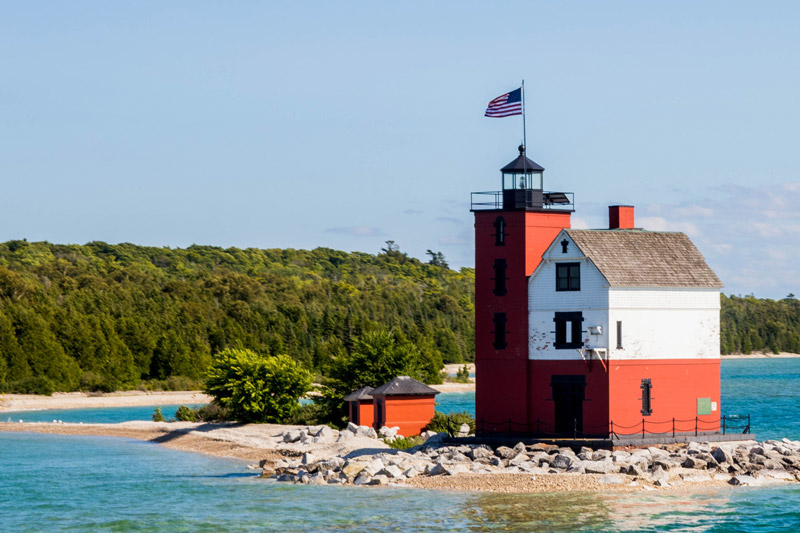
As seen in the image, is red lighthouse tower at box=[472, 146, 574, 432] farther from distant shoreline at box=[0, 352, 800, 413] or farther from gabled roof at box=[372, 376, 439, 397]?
distant shoreline at box=[0, 352, 800, 413]

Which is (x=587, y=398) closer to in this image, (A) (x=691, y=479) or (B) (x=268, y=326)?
(A) (x=691, y=479)

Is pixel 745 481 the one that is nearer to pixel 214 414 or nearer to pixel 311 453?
pixel 311 453

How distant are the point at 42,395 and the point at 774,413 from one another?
188 feet

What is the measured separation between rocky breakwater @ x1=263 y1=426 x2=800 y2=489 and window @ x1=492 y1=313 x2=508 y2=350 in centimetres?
380

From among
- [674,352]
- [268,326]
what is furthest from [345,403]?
[268,326]

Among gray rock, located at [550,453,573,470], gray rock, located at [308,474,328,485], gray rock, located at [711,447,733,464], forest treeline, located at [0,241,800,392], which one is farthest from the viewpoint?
forest treeline, located at [0,241,800,392]

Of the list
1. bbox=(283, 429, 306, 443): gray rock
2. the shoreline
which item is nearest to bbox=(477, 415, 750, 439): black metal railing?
the shoreline

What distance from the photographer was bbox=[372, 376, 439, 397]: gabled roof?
171 ft

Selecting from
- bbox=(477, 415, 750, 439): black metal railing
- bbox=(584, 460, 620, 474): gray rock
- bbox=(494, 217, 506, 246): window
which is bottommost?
bbox=(584, 460, 620, 474): gray rock

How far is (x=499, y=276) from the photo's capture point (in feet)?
143

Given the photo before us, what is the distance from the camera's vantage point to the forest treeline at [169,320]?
324 ft

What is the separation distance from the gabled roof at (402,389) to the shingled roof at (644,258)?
13402 mm

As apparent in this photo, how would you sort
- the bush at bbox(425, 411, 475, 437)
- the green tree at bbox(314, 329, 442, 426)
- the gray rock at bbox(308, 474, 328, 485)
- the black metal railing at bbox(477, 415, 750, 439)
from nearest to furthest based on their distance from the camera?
1. the black metal railing at bbox(477, 415, 750, 439)
2. the gray rock at bbox(308, 474, 328, 485)
3. the bush at bbox(425, 411, 475, 437)
4. the green tree at bbox(314, 329, 442, 426)

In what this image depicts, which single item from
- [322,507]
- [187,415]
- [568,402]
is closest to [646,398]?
[568,402]
